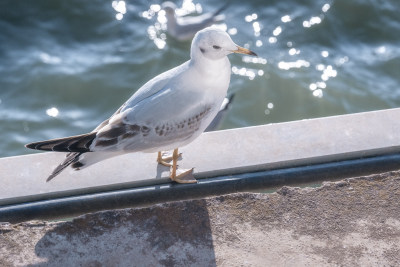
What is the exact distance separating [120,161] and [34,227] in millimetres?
678

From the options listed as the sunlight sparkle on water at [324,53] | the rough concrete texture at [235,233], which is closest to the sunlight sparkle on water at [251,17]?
the sunlight sparkle on water at [324,53]

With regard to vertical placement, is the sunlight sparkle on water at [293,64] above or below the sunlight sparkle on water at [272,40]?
below

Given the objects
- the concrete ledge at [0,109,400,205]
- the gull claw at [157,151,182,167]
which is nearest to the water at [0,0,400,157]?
the gull claw at [157,151,182,167]

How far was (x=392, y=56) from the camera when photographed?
7.78 m

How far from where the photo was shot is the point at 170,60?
26.8ft

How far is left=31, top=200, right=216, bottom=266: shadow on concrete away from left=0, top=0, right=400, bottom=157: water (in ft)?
13.9

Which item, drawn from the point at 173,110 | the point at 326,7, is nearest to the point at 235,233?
the point at 173,110

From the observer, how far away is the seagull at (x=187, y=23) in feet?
26.5

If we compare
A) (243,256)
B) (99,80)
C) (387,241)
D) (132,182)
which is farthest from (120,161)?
(99,80)

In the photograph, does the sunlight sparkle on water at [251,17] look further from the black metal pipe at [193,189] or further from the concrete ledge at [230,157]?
the black metal pipe at [193,189]

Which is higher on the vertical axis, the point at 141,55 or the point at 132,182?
the point at 141,55

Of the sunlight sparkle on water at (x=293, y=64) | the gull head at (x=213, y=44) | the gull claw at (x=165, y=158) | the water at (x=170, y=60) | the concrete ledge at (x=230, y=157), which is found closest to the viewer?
the concrete ledge at (x=230, y=157)

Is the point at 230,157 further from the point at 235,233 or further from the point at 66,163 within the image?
the point at 66,163

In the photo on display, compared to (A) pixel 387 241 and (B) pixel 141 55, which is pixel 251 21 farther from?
(A) pixel 387 241
